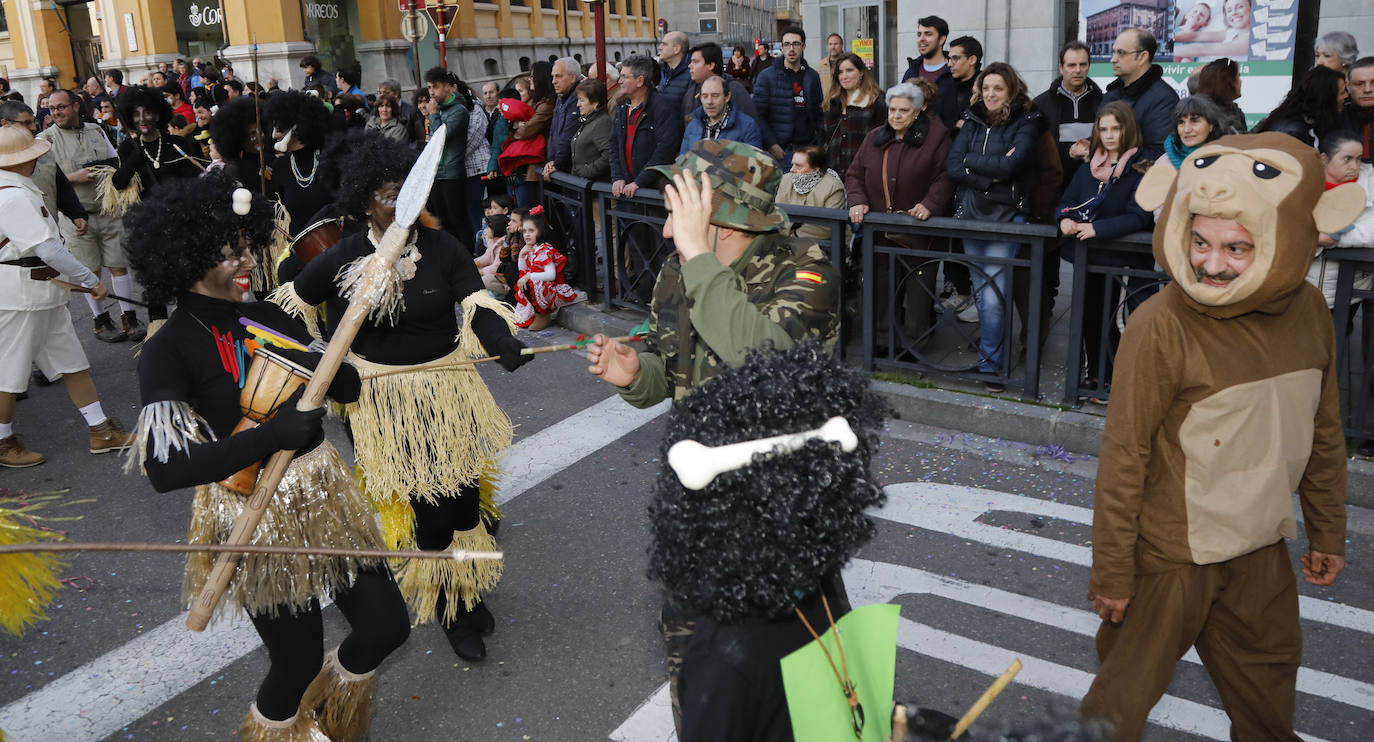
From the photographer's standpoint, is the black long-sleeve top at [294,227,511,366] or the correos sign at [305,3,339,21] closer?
the black long-sleeve top at [294,227,511,366]

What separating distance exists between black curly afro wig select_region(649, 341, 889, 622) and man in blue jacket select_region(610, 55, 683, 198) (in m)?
6.42

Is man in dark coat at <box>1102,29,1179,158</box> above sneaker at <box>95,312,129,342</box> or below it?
above

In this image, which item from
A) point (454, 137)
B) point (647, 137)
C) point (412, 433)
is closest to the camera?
point (412, 433)

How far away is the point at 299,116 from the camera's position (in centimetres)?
695

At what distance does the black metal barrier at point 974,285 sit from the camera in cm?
547

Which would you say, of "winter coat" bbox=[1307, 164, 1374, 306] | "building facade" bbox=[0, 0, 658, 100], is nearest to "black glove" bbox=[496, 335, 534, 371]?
"winter coat" bbox=[1307, 164, 1374, 306]

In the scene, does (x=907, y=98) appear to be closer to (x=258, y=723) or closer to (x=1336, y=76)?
(x=1336, y=76)

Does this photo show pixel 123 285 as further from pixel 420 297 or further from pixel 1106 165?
pixel 1106 165

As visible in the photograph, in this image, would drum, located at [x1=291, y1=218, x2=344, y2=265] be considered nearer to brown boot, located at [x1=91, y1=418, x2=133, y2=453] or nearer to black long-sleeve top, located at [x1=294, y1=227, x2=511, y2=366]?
black long-sleeve top, located at [x1=294, y1=227, x2=511, y2=366]

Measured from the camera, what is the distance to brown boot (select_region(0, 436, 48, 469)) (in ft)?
20.4

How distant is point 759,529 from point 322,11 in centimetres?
3439

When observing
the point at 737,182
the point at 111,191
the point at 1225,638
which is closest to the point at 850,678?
the point at 737,182

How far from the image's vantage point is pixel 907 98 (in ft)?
21.4

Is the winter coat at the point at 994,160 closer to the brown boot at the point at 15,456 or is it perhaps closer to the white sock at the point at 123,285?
the brown boot at the point at 15,456
